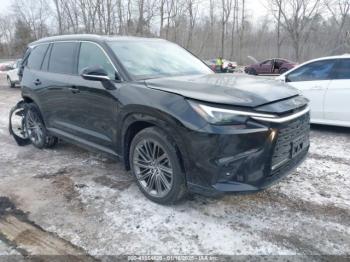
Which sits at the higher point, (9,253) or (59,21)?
(59,21)

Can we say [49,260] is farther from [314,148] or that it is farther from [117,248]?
[314,148]

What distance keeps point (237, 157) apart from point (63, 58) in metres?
3.34

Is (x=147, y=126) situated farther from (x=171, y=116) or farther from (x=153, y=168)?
(x=171, y=116)

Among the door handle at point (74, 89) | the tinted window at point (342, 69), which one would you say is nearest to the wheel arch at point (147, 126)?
the door handle at point (74, 89)

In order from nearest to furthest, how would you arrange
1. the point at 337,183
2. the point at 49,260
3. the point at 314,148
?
the point at 49,260, the point at 337,183, the point at 314,148

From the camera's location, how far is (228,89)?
318 centimetres

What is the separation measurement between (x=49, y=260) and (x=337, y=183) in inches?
137

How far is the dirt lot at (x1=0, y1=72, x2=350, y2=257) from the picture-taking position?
294cm

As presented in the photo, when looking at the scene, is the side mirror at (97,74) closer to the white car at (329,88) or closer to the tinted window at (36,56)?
the tinted window at (36,56)

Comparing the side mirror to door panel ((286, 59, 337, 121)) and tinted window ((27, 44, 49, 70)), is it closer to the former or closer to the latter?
tinted window ((27, 44, 49, 70))

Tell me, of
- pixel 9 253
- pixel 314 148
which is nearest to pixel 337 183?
pixel 314 148

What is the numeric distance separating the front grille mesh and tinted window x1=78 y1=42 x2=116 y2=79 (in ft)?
6.76

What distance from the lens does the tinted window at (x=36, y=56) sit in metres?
5.54

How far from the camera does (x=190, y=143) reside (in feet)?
9.93
